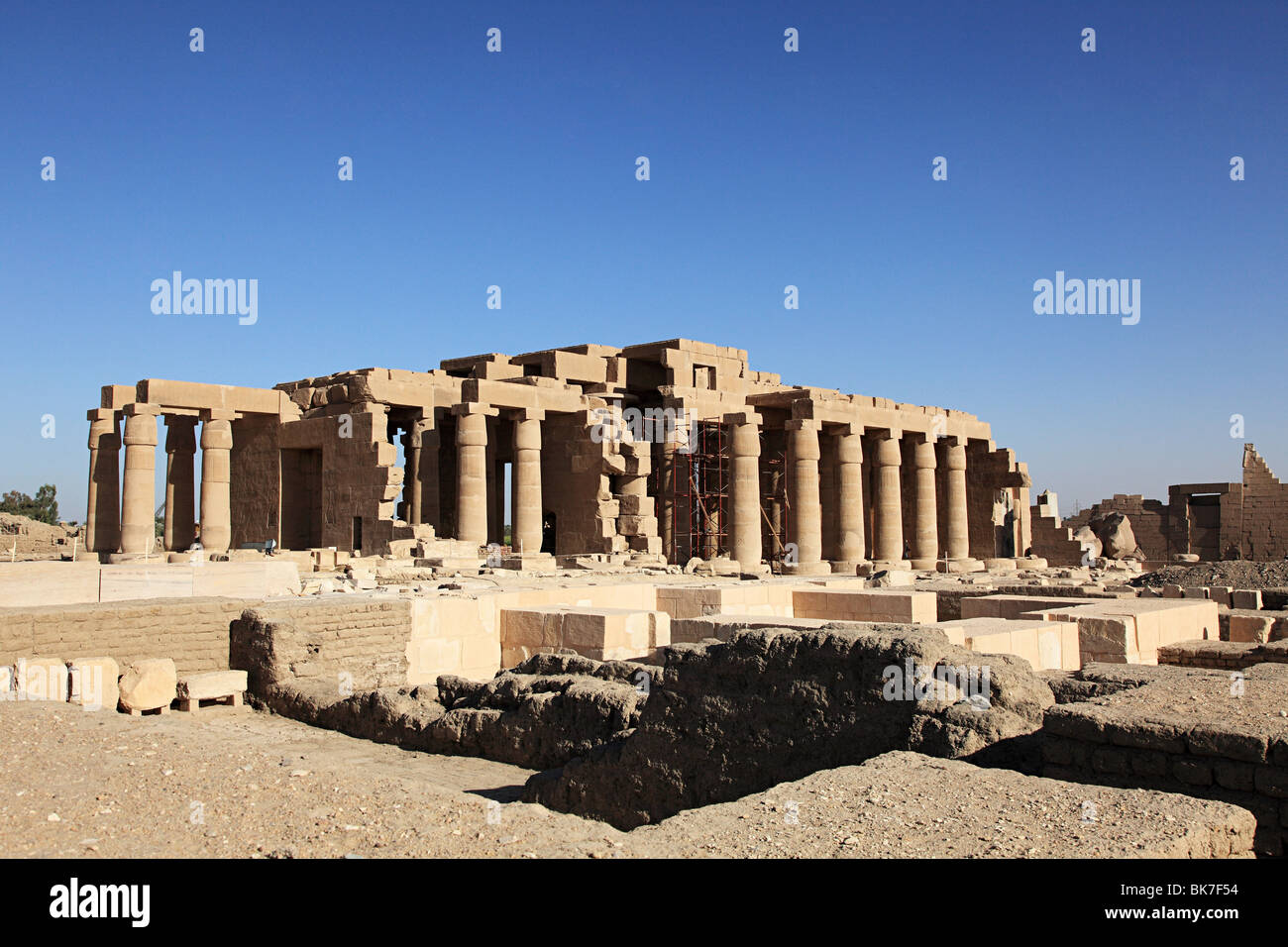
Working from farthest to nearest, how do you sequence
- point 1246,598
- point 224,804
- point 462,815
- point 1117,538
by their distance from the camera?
point 1117,538
point 1246,598
point 224,804
point 462,815

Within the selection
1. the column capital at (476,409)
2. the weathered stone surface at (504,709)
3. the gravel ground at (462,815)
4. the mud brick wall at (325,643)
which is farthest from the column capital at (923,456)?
the gravel ground at (462,815)

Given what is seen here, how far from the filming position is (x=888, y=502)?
33.3 metres

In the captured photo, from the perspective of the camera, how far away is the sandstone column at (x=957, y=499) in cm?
3650

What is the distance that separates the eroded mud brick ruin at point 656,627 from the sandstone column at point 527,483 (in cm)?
8

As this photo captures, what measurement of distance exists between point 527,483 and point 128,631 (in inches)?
628

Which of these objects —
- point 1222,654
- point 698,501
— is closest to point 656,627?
point 1222,654

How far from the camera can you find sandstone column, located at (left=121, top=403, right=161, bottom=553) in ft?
85.0

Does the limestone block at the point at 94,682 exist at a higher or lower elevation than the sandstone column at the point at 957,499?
lower

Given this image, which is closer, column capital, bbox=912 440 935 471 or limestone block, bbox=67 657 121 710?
limestone block, bbox=67 657 121 710

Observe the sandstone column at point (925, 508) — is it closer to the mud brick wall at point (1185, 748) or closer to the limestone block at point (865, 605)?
the limestone block at point (865, 605)

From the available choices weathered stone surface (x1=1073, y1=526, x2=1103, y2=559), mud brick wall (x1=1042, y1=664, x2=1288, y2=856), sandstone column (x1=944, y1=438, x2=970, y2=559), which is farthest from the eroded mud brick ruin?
weathered stone surface (x1=1073, y1=526, x2=1103, y2=559)

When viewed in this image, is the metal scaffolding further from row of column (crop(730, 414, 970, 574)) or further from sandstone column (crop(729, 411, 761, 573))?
row of column (crop(730, 414, 970, 574))

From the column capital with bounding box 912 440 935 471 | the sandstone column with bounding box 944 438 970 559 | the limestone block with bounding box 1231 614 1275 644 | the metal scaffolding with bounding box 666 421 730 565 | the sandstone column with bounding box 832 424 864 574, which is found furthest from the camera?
the sandstone column with bounding box 944 438 970 559

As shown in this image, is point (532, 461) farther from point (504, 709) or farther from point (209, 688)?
point (504, 709)
